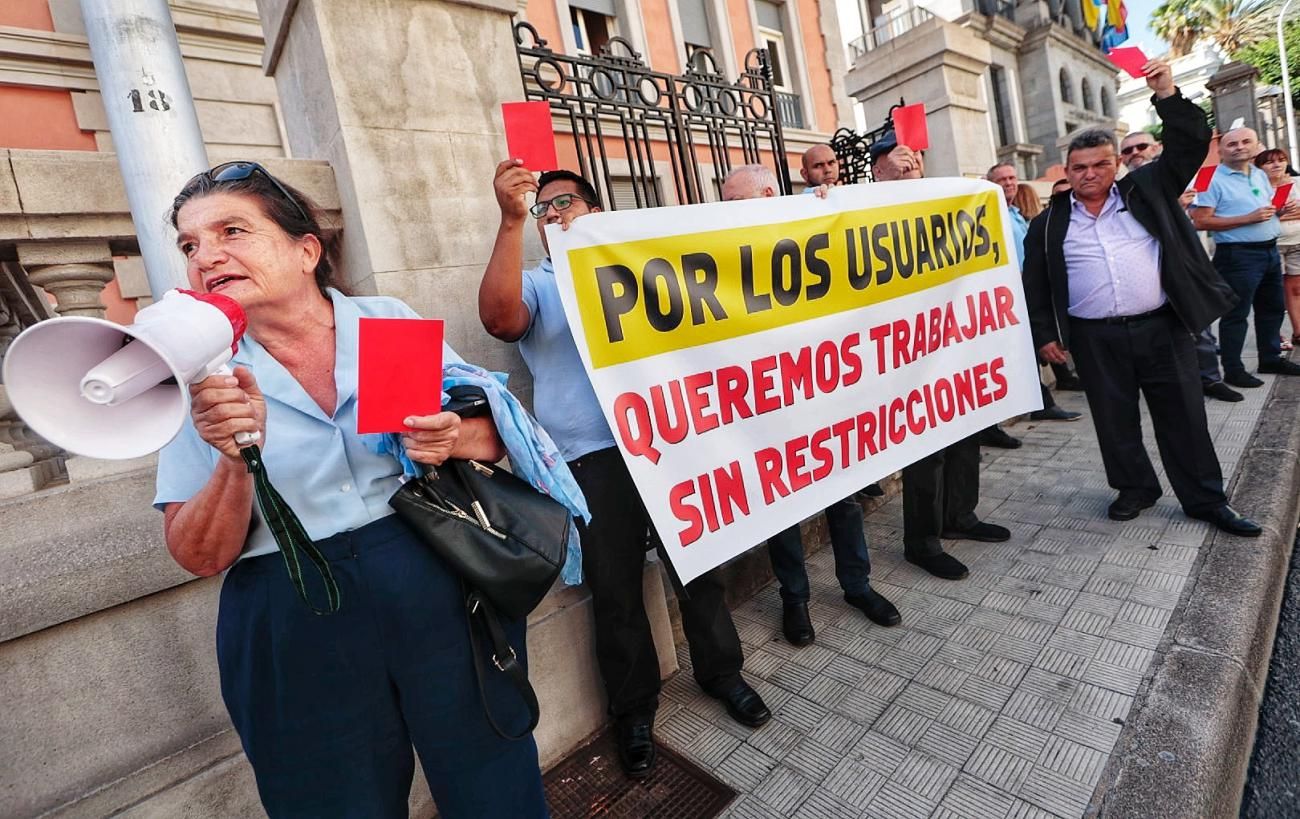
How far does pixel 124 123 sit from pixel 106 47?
29 cm

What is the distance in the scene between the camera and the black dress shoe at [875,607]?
289 centimetres

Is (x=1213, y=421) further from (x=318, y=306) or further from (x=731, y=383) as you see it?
(x=318, y=306)

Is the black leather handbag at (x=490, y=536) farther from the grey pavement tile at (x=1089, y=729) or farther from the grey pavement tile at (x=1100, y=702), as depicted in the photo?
the grey pavement tile at (x=1100, y=702)

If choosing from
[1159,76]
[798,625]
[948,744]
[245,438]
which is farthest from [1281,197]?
[245,438]

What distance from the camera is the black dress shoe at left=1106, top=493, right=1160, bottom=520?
3490mm

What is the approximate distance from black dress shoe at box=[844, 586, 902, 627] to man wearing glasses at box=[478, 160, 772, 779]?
0.80m

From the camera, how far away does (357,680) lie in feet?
4.20

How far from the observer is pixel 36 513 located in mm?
1669

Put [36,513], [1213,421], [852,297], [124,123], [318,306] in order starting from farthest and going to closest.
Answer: [1213,421] → [852,297] → [124,123] → [36,513] → [318,306]

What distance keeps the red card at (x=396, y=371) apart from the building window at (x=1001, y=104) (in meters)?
26.0

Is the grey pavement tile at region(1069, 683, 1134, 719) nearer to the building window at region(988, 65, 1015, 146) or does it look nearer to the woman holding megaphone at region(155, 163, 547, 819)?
the woman holding megaphone at region(155, 163, 547, 819)

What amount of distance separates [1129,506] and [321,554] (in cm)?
394

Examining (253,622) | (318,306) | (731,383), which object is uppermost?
(318,306)

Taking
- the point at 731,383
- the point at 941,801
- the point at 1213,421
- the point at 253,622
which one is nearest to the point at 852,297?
the point at 731,383
